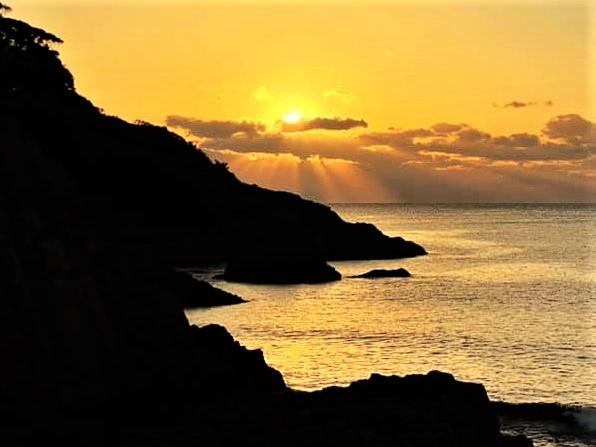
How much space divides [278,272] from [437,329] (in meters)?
38.3

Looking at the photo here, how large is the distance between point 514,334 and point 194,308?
2662cm

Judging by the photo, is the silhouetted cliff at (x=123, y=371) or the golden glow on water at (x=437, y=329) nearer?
the silhouetted cliff at (x=123, y=371)

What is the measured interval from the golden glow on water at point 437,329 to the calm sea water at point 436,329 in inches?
4.1

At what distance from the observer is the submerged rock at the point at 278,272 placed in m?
106

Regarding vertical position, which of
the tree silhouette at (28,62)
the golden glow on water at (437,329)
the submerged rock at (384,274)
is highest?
the tree silhouette at (28,62)

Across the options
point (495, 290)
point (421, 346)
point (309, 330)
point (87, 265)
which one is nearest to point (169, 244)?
point (495, 290)

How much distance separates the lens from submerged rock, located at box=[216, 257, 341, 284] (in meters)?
106

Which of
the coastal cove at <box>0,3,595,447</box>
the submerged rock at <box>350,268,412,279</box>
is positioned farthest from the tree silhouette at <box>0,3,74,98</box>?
the submerged rock at <box>350,268,412,279</box>

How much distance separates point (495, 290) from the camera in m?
105

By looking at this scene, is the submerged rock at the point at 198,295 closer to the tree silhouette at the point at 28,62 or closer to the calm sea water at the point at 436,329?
the calm sea water at the point at 436,329

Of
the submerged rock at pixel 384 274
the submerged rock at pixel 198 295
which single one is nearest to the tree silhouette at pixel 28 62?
the submerged rock at pixel 198 295

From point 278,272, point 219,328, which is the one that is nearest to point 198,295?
point 278,272

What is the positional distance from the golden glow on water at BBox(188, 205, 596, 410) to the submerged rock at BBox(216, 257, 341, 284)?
304cm

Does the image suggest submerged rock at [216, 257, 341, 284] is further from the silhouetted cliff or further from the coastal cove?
the silhouetted cliff
